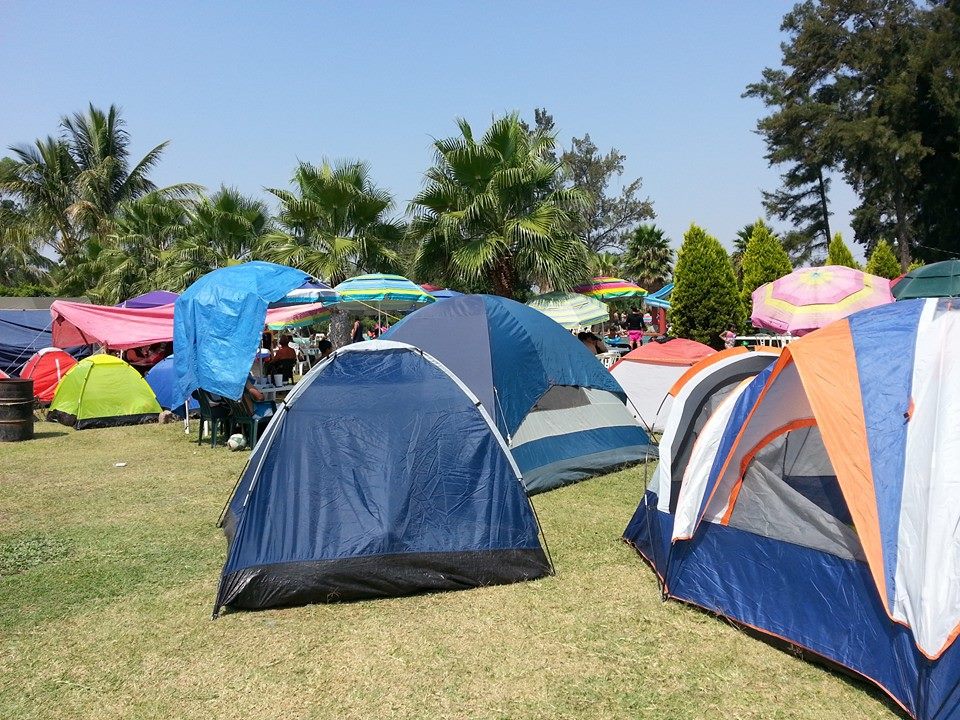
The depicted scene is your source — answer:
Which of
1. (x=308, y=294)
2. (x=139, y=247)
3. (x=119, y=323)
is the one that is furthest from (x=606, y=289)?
(x=139, y=247)

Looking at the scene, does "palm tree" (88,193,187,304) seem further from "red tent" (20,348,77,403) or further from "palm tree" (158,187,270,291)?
"red tent" (20,348,77,403)

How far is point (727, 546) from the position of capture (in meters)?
4.65

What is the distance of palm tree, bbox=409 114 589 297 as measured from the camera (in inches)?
659

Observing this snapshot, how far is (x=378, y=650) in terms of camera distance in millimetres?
4383

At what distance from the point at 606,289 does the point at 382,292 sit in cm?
804

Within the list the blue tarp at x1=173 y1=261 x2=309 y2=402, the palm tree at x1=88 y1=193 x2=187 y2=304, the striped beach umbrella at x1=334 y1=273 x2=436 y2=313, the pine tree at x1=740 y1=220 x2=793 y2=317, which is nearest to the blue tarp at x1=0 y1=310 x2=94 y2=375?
the palm tree at x1=88 y1=193 x2=187 y2=304

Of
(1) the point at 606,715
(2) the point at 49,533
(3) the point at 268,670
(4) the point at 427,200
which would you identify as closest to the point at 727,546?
(1) the point at 606,715

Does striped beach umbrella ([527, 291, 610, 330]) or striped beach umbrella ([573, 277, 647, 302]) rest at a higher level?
striped beach umbrella ([573, 277, 647, 302])

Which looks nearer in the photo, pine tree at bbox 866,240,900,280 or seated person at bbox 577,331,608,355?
seated person at bbox 577,331,608,355

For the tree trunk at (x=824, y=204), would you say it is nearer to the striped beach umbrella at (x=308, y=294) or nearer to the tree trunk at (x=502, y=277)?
the tree trunk at (x=502, y=277)

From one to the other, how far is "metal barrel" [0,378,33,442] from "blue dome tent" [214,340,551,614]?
7.89 m

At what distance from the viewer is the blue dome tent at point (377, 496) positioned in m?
4.98

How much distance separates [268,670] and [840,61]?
117 feet

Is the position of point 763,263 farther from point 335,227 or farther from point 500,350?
point 500,350
